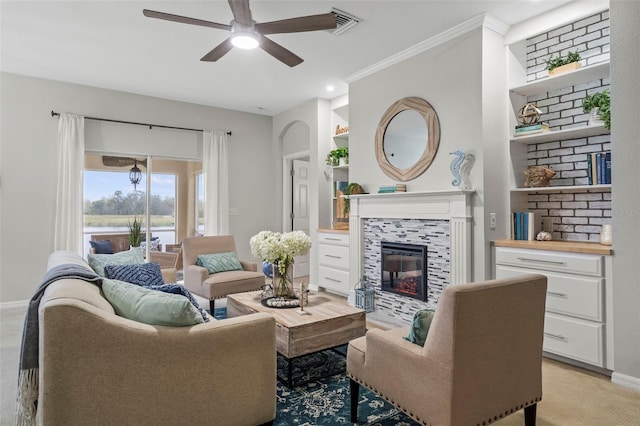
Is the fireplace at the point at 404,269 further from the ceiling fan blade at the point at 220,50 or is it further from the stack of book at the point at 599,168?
the ceiling fan blade at the point at 220,50

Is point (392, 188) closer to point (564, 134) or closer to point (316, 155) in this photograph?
point (564, 134)

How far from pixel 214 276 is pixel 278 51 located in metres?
2.50

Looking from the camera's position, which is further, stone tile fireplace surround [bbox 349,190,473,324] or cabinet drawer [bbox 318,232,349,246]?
cabinet drawer [bbox 318,232,349,246]

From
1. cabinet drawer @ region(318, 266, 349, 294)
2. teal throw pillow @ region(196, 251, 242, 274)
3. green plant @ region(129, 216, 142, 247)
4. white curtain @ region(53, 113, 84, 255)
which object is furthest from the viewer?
green plant @ region(129, 216, 142, 247)

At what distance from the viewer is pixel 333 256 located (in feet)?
16.2

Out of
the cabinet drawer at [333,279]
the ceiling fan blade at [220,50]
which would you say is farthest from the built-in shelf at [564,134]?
the ceiling fan blade at [220,50]

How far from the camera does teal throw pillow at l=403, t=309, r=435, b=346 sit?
1.79 metres

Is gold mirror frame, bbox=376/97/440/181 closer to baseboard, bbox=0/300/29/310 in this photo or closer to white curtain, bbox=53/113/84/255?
white curtain, bbox=53/113/84/255

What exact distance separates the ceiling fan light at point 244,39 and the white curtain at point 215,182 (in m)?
3.25

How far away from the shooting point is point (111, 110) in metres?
5.04

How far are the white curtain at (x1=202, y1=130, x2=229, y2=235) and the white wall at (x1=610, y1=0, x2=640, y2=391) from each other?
488 cm

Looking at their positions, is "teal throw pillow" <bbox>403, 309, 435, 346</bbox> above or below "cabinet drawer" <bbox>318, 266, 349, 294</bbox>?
above

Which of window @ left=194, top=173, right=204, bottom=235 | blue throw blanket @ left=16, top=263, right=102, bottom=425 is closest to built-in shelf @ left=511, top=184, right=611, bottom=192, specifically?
blue throw blanket @ left=16, top=263, right=102, bottom=425

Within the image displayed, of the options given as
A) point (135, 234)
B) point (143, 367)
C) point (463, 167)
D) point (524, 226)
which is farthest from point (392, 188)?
point (135, 234)
